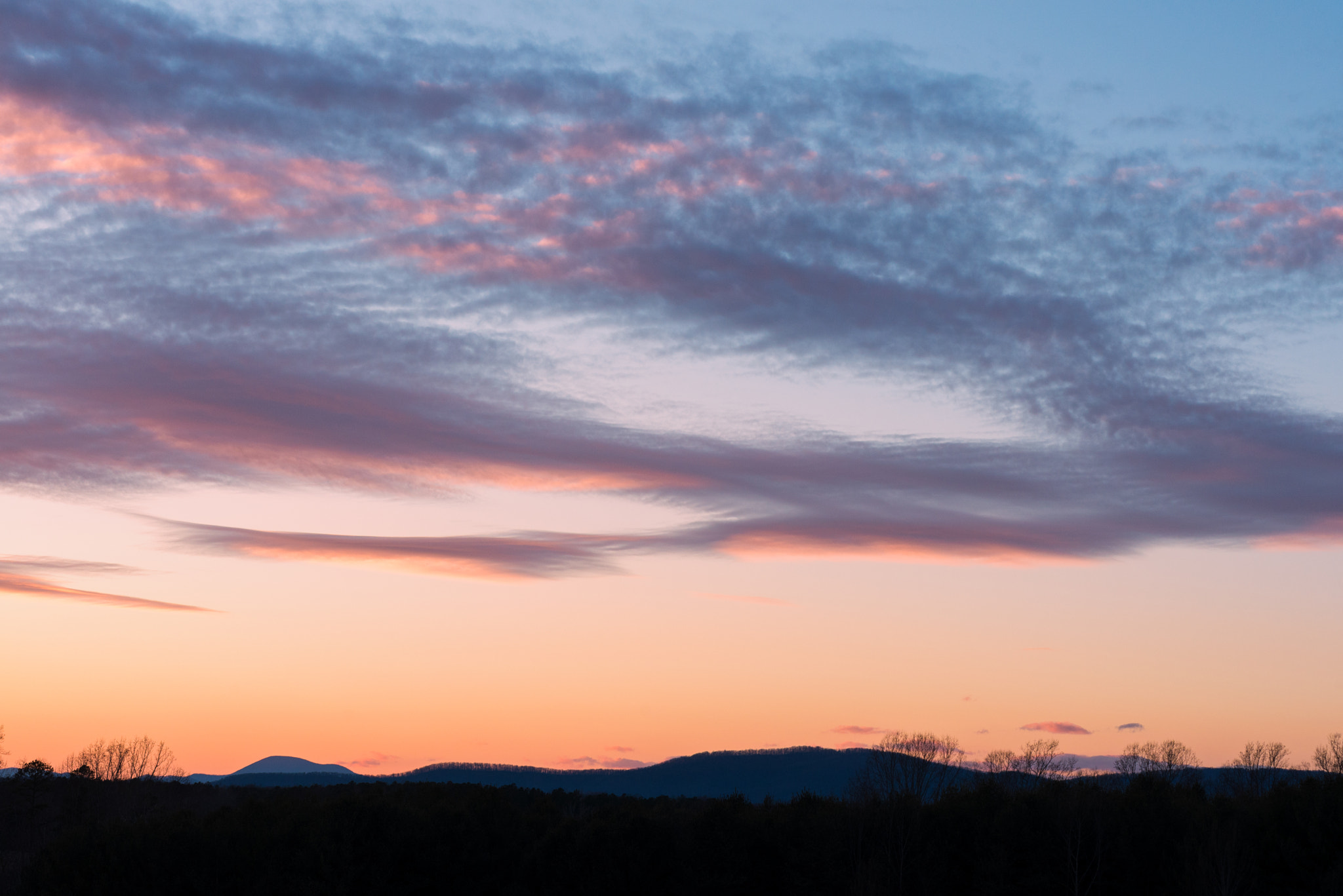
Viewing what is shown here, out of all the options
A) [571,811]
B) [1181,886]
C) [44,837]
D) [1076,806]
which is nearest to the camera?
[1181,886]

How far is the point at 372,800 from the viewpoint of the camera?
180 feet

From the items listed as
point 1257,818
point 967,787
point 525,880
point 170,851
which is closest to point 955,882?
point 967,787

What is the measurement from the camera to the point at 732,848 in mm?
51969

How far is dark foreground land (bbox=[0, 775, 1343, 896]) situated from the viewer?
5059 cm

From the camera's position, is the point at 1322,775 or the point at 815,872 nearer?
the point at 815,872

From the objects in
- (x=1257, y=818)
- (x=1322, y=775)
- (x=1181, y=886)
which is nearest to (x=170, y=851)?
(x=1181, y=886)

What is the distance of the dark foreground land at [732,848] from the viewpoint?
166 ft

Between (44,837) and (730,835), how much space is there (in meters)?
65.2

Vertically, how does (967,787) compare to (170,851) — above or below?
above

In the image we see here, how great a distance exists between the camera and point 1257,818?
50.8 metres

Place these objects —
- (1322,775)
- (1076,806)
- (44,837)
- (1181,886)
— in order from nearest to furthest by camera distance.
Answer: (1181,886) → (1076,806) → (1322,775) → (44,837)

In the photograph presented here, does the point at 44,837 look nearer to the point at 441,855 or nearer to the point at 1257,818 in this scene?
the point at 441,855

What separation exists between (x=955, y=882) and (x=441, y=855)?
2258 cm

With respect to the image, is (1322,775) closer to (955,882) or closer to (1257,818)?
(1257,818)
